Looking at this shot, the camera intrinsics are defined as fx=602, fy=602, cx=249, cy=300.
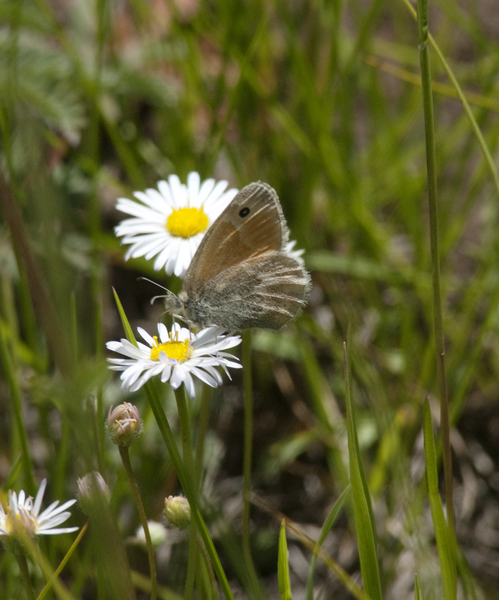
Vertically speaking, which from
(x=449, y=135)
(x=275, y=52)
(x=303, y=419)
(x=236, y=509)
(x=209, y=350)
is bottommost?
(x=236, y=509)

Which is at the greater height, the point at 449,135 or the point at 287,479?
the point at 449,135

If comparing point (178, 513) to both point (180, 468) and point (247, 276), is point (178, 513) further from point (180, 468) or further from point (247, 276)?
point (247, 276)

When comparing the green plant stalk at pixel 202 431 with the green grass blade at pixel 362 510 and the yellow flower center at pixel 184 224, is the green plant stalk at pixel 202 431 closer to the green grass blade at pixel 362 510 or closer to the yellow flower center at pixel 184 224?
the green grass blade at pixel 362 510

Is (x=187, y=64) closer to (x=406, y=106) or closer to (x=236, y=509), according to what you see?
(x=406, y=106)

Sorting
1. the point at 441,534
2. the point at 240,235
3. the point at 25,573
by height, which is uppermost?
the point at 240,235

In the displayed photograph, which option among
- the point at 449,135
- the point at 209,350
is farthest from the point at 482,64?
the point at 209,350

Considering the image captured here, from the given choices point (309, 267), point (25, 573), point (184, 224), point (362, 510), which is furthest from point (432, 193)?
point (309, 267)

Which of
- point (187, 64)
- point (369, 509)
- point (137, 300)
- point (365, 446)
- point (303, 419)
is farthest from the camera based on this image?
point (137, 300)
